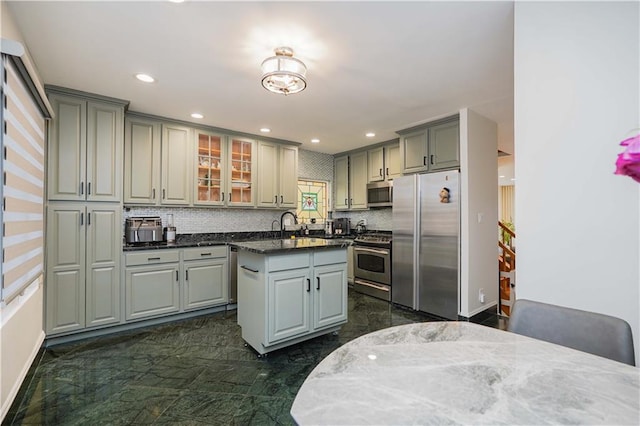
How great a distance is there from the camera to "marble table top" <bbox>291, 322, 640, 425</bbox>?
0.65 m

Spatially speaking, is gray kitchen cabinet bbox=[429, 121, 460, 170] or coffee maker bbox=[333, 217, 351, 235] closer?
gray kitchen cabinet bbox=[429, 121, 460, 170]

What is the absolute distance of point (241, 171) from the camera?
4320 mm

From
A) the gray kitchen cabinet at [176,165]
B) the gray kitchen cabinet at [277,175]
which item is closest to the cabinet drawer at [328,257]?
the gray kitchen cabinet at [277,175]

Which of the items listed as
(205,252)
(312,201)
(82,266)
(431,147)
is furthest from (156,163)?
(431,147)

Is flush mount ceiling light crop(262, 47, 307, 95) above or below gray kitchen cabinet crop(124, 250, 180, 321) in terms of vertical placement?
above

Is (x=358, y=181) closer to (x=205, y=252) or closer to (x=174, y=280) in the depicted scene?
(x=205, y=252)

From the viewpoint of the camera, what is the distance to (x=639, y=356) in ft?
4.13

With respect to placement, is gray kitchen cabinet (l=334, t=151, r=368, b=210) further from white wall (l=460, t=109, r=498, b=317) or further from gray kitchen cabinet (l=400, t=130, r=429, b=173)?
white wall (l=460, t=109, r=498, b=317)

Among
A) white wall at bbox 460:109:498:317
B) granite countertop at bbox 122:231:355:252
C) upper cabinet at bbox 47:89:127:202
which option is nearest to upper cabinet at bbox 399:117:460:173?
white wall at bbox 460:109:498:317

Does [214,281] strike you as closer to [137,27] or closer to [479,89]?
[137,27]

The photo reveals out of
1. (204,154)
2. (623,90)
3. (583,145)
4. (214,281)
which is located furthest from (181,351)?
(623,90)

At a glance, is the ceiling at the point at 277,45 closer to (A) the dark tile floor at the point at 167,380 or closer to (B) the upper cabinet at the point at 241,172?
(B) the upper cabinet at the point at 241,172

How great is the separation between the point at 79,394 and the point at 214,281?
1755 millimetres

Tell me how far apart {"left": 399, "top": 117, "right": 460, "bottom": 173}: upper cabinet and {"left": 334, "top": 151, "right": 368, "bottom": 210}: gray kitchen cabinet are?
108cm
